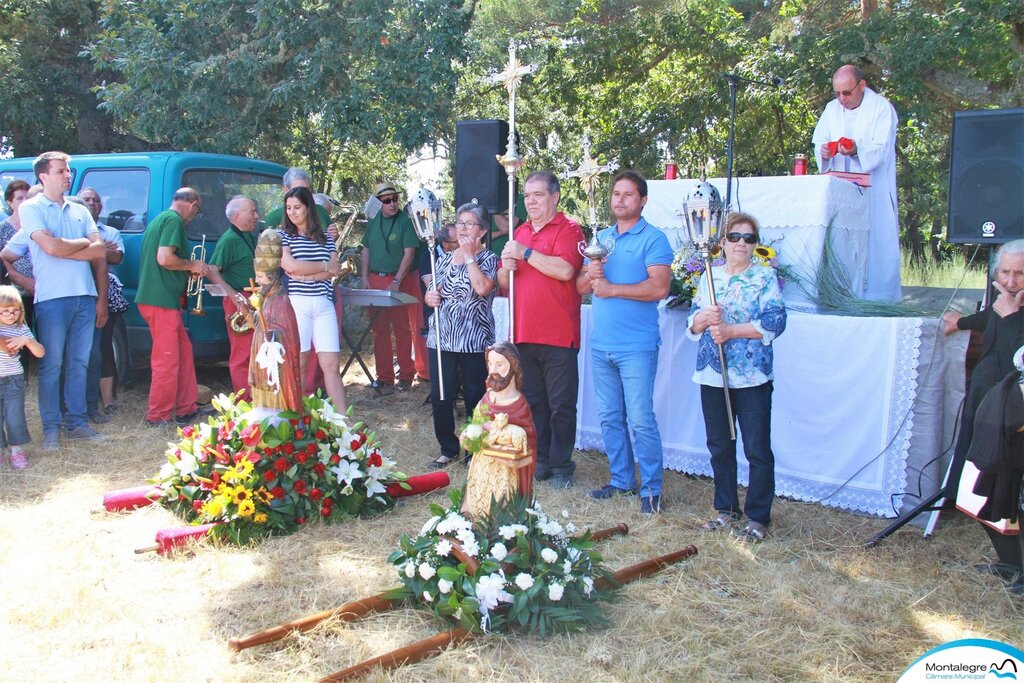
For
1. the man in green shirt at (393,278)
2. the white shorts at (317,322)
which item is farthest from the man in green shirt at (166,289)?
the man in green shirt at (393,278)

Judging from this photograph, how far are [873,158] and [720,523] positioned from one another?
3042 mm

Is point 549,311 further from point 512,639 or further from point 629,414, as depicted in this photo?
point 512,639

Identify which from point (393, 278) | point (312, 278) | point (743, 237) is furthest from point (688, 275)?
point (393, 278)

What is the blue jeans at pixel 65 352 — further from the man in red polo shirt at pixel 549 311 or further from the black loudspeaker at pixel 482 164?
the man in red polo shirt at pixel 549 311

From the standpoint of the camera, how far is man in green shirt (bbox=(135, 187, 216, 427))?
6.54m

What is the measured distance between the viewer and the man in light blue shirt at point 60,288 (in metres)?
5.99

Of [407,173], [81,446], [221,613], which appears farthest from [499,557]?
[407,173]

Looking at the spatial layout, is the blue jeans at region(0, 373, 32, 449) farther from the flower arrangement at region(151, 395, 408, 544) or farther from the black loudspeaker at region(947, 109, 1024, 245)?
the black loudspeaker at region(947, 109, 1024, 245)

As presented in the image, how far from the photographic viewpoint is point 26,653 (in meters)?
3.19

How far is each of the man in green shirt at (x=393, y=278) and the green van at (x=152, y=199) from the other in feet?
3.94

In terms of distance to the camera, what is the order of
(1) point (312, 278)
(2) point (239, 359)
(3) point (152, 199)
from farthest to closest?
1. (3) point (152, 199)
2. (2) point (239, 359)
3. (1) point (312, 278)

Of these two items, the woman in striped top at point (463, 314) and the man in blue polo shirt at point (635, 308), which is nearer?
the man in blue polo shirt at point (635, 308)

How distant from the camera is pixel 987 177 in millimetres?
4750

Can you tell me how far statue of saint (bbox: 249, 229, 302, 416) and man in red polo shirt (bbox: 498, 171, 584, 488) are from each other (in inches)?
47.6
